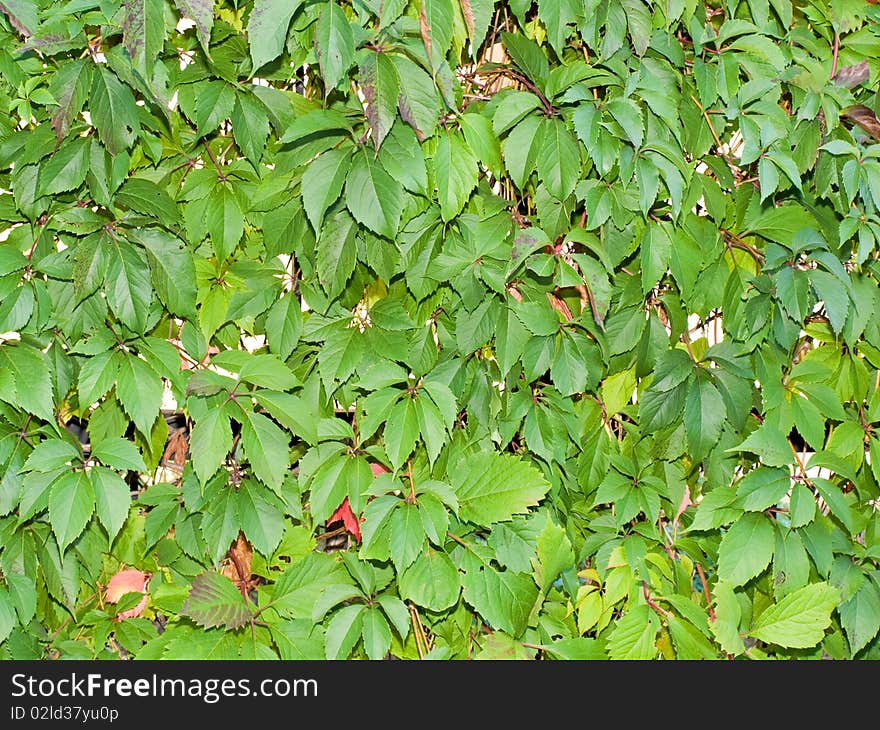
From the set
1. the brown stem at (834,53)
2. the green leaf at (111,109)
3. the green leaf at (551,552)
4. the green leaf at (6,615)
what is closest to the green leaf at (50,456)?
the green leaf at (6,615)

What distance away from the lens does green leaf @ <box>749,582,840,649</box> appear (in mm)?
1598

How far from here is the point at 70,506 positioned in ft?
4.95

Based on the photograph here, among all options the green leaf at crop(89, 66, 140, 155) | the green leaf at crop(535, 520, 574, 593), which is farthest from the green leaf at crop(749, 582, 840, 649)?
the green leaf at crop(89, 66, 140, 155)

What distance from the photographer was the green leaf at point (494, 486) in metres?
1.59

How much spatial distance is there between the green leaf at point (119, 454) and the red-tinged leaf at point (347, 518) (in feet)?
1.16

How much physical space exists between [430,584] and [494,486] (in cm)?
20

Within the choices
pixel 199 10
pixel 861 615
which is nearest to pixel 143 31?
pixel 199 10

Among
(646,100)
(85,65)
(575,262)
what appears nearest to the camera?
(85,65)

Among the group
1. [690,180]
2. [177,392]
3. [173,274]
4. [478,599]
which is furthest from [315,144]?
[478,599]

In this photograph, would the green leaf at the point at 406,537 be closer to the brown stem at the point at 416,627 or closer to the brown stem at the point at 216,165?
the brown stem at the point at 416,627

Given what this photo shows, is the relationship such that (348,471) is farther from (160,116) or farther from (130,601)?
(160,116)

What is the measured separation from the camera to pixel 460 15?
58.4 inches

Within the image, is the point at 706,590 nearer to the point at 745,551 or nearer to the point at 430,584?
the point at 745,551

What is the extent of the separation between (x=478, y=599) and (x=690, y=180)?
82 cm
